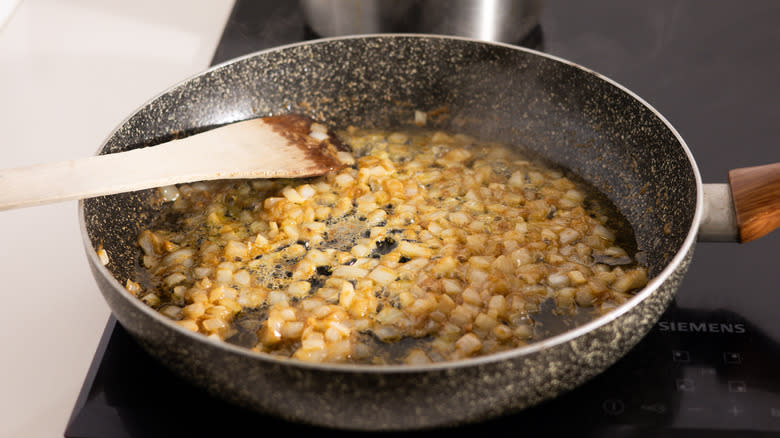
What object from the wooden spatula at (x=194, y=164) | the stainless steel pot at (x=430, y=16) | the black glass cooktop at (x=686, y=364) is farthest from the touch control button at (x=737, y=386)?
the stainless steel pot at (x=430, y=16)

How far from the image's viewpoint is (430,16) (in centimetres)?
134

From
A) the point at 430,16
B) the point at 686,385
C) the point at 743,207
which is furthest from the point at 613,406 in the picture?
the point at 430,16

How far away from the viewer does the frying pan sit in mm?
672

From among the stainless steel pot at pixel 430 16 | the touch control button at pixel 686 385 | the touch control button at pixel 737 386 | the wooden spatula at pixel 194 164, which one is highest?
the stainless steel pot at pixel 430 16

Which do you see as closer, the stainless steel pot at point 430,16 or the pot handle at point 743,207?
the pot handle at point 743,207

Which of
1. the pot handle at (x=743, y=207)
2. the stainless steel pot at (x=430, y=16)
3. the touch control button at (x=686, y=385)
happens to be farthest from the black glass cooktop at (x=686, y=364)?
the stainless steel pot at (x=430, y=16)

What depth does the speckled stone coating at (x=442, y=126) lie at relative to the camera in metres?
0.67

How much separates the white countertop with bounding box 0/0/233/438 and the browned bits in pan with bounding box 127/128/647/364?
133 millimetres

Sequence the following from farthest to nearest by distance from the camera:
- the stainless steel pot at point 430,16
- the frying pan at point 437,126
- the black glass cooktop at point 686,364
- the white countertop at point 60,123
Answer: the stainless steel pot at point 430,16 < the white countertop at point 60,123 < the black glass cooktop at point 686,364 < the frying pan at point 437,126

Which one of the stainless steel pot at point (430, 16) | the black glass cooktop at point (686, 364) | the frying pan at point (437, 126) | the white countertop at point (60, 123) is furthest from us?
the stainless steel pot at point (430, 16)

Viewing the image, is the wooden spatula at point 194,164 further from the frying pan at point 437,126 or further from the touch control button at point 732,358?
the touch control button at point 732,358

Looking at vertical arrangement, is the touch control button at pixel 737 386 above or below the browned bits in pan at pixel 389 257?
above

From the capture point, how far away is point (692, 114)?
1298 millimetres

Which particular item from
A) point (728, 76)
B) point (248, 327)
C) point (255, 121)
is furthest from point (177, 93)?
point (728, 76)
